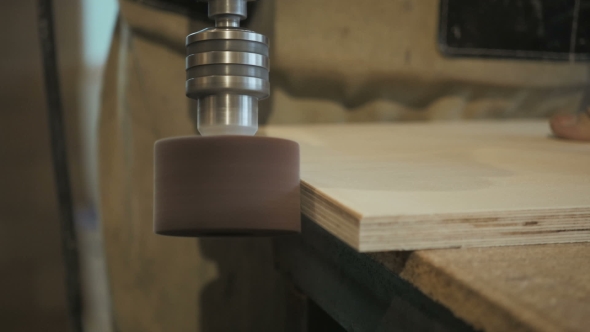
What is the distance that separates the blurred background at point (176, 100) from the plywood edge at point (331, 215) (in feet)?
1.53

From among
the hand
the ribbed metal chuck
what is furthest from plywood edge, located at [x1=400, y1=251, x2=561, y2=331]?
the hand

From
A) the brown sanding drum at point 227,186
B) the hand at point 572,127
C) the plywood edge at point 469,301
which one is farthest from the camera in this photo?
the hand at point 572,127

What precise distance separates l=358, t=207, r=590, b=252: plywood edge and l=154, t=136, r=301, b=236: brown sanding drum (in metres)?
0.07

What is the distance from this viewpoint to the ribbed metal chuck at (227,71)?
0.37 metres

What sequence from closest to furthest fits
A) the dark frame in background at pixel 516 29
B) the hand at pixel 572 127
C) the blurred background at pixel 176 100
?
the hand at pixel 572 127 < the blurred background at pixel 176 100 < the dark frame in background at pixel 516 29

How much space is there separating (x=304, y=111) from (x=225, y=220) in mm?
570

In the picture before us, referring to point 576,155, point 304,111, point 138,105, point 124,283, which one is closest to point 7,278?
point 124,283

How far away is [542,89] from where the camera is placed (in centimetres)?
102

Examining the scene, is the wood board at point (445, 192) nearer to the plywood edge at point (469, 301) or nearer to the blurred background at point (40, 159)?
the plywood edge at point (469, 301)

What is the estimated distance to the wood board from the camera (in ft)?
1.04

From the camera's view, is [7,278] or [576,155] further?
[7,278]

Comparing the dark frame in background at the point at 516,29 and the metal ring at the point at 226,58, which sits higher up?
the dark frame in background at the point at 516,29

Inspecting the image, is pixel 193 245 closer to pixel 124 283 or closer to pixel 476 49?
pixel 124 283

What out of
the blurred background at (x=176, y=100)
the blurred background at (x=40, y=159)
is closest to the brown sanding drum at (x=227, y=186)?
the blurred background at (x=176, y=100)
